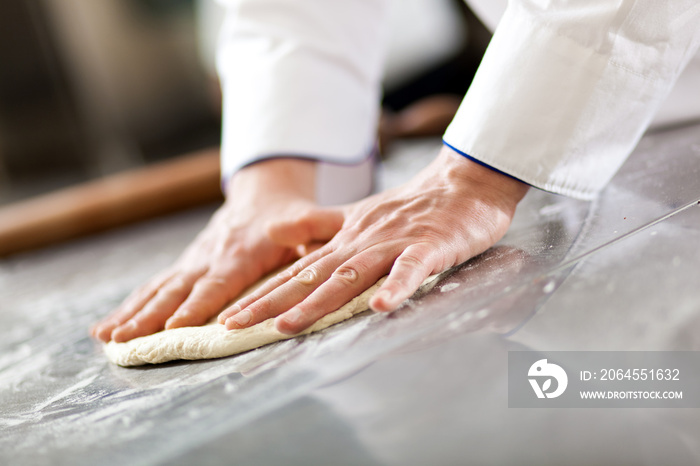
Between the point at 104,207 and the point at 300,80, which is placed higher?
the point at 300,80

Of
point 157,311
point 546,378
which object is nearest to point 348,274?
point 546,378

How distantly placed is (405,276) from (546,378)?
0.57 feet

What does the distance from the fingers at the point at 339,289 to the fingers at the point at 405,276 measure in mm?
39

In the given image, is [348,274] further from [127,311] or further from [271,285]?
[127,311]

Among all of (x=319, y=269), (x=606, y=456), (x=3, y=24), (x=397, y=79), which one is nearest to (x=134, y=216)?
(x=319, y=269)

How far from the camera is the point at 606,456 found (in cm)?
49

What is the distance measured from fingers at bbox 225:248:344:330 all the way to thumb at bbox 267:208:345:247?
111 millimetres

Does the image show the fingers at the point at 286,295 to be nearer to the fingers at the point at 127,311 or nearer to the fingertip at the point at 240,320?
the fingertip at the point at 240,320

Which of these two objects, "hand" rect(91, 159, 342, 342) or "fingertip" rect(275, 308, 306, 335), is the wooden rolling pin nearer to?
"hand" rect(91, 159, 342, 342)

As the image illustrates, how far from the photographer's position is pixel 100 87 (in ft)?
20.1

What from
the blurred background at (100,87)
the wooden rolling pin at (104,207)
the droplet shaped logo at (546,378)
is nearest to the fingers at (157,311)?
the droplet shaped logo at (546,378)

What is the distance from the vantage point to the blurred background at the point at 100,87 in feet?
18.1

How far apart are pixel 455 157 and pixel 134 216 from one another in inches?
57.9

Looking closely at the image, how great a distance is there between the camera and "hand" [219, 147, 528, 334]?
0.64 meters
